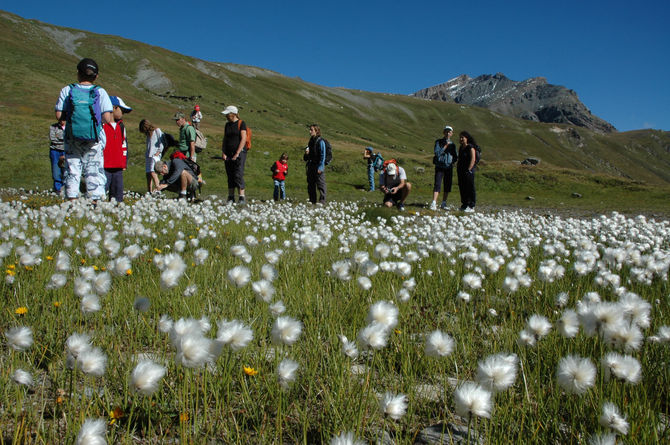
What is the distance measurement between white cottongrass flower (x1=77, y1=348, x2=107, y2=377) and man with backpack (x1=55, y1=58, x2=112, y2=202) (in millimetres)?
6913

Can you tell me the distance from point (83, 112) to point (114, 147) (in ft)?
7.59

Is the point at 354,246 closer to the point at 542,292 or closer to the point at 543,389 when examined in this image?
the point at 542,292

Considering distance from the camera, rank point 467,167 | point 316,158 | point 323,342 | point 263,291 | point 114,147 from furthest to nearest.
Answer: point 316,158, point 467,167, point 114,147, point 323,342, point 263,291

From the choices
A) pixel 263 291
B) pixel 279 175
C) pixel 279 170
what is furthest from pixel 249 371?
pixel 279 175

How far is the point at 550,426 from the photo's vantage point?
1.78 metres

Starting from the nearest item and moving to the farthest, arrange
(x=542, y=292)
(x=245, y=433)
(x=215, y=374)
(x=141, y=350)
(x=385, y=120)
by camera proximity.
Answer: (x=245, y=433), (x=215, y=374), (x=141, y=350), (x=542, y=292), (x=385, y=120)

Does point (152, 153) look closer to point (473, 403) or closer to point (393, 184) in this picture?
point (393, 184)

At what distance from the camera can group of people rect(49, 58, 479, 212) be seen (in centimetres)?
727

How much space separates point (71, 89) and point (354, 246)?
231 inches

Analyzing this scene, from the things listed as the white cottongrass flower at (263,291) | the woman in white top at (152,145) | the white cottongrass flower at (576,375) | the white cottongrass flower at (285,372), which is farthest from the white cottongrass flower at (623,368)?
the woman in white top at (152,145)

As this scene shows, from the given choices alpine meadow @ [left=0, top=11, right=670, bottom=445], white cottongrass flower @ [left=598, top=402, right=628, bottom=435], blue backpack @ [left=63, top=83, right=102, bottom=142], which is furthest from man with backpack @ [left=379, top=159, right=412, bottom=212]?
white cottongrass flower @ [left=598, top=402, right=628, bottom=435]

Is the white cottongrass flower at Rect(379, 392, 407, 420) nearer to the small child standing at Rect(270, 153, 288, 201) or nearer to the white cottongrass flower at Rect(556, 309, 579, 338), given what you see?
the white cottongrass flower at Rect(556, 309, 579, 338)

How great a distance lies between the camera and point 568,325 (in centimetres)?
197

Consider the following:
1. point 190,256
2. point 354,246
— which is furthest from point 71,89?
point 354,246
